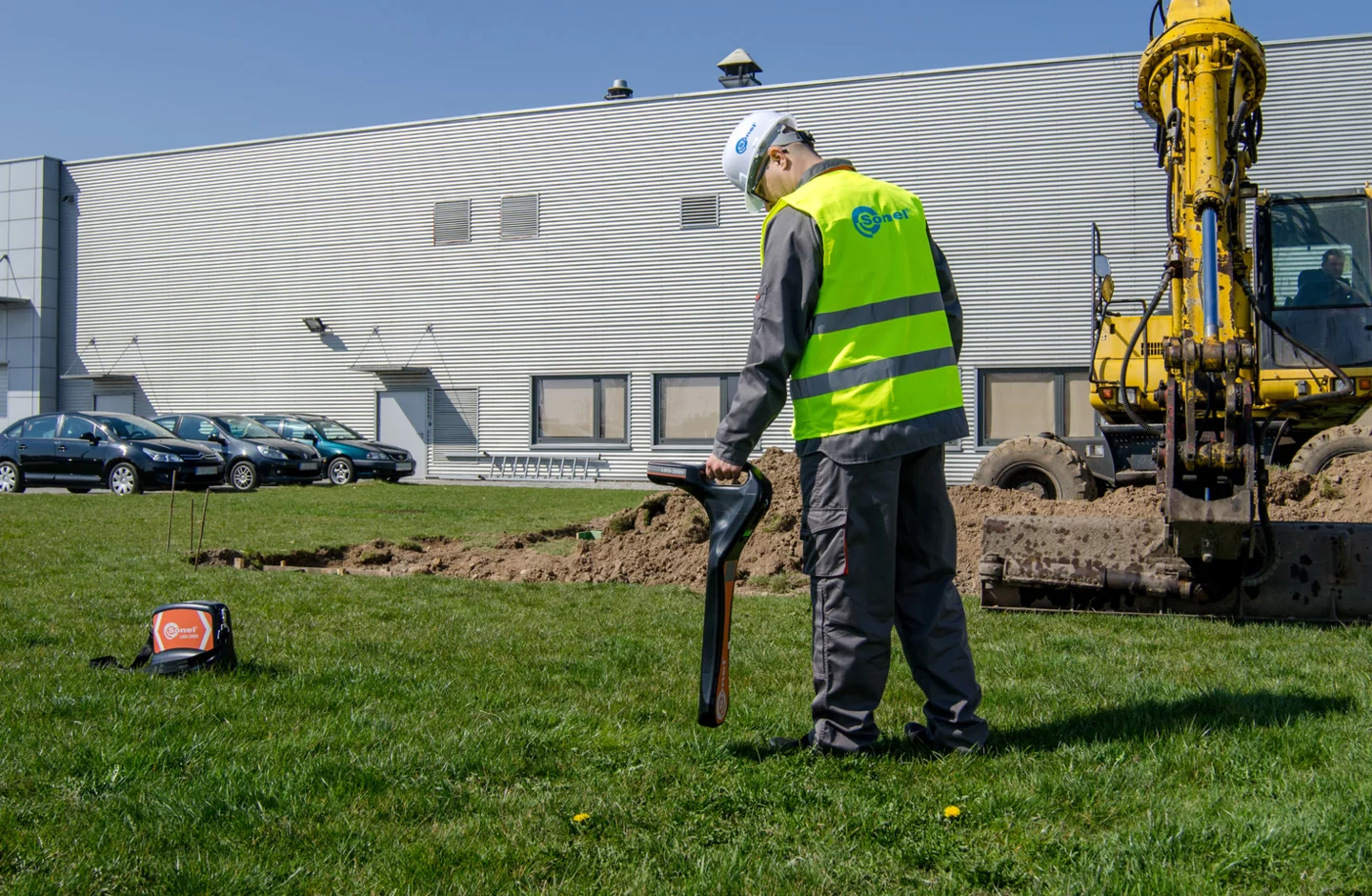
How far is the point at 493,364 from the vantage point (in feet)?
100

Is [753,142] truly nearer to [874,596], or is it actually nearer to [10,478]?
[874,596]

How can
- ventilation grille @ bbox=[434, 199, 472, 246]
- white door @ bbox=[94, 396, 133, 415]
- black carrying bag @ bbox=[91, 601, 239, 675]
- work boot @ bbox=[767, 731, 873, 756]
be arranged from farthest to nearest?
1. white door @ bbox=[94, 396, 133, 415]
2. ventilation grille @ bbox=[434, 199, 472, 246]
3. black carrying bag @ bbox=[91, 601, 239, 675]
4. work boot @ bbox=[767, 731, 873, 756]

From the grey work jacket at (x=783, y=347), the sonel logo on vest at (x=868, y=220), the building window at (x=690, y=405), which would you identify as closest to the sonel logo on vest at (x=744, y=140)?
the grey work jacket at (x=783, y=347)

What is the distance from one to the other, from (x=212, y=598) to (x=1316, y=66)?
2473 centimetres

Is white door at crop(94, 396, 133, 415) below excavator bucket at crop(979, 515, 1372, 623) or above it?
above

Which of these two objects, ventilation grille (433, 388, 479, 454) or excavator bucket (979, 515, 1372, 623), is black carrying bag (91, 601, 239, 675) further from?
ventilation grille (433, 388, 479, 454)

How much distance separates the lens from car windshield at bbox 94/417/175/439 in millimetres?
21375

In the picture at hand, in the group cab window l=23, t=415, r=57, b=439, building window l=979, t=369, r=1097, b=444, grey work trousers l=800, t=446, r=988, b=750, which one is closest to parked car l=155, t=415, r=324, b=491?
cab window l=23, t=415, r=57, b=439

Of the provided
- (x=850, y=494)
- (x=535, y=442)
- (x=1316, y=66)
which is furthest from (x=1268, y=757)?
(x=535, y=442)

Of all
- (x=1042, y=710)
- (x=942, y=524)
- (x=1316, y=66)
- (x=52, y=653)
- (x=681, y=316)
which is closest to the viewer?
(x=942, y=524)

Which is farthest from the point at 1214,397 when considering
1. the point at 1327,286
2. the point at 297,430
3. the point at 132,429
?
the point at 297,430

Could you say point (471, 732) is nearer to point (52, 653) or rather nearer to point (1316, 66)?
point (52, 653)

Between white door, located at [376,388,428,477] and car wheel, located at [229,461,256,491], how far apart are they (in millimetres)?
7947

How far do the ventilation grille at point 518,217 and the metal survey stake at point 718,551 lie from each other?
26809 mm
